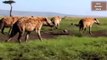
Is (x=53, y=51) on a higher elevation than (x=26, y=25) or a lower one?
lower

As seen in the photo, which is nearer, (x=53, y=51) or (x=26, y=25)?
(x=53, y=51)

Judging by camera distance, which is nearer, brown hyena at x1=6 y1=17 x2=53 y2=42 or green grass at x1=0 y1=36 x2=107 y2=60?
green grass at x1=0 y1=36 x2=107 y2=60

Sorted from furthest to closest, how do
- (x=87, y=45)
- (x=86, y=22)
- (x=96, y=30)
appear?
(x=96, y=30), (x=86, y=22), (x=87, y=45)

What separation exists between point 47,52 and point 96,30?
1559 centimetres

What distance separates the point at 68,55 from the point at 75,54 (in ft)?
0.87

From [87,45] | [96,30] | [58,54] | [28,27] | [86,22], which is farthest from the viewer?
[96,30]

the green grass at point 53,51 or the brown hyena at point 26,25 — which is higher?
the brown hyena at point 26,25

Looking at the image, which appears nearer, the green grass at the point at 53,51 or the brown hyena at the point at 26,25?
the green grass at the point at 53,51

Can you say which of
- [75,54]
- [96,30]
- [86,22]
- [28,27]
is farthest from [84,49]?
[96,30]

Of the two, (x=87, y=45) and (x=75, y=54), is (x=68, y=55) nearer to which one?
(x=75, y=54)

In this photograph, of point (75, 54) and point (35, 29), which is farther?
point (35, 29)

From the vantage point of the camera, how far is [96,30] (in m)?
29.7

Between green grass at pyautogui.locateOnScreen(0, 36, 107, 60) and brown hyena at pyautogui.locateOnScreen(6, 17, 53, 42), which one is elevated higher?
brown hyena at pyautogui.locateOnScreen(6, 17, 53, 42)

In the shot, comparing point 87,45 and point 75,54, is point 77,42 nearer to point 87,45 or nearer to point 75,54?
point 87,45
